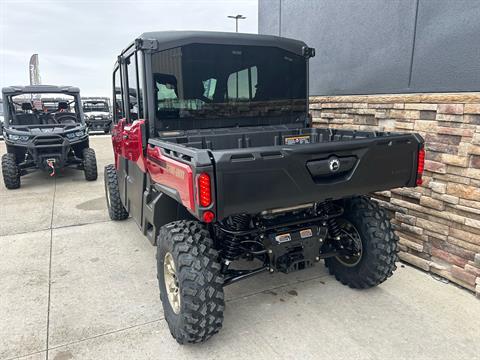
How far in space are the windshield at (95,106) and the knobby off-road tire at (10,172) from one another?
575 inches

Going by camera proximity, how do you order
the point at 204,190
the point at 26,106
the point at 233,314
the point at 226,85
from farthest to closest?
the point at 26,106 < the point at 226,85 < the point at 233,314 < the point at 204,190

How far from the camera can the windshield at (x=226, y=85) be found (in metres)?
3.11

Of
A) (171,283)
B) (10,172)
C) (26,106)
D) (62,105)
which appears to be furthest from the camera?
(62,105)

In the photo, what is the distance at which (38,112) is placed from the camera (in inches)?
362

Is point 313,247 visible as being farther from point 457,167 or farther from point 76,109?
point 76,109

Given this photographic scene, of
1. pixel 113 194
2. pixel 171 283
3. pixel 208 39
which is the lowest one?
pixel 171 283

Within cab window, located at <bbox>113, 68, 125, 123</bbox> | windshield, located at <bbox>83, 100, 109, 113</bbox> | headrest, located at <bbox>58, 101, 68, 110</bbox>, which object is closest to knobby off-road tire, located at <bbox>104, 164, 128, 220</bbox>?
cab window, located at <bbox>113, 68, 125, 123</bbox>

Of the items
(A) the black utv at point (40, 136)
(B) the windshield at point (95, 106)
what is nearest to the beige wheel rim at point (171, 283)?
(A) the black utv at point (40, 136)

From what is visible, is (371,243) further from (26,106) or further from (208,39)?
(26,106)

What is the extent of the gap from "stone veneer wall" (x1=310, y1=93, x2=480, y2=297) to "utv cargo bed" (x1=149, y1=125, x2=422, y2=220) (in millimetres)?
733

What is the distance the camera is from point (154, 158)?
2924 mm

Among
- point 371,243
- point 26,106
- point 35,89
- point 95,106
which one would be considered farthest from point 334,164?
point 95,106

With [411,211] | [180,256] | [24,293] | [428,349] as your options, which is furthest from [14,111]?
[428,349]

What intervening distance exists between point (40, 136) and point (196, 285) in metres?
6.76
